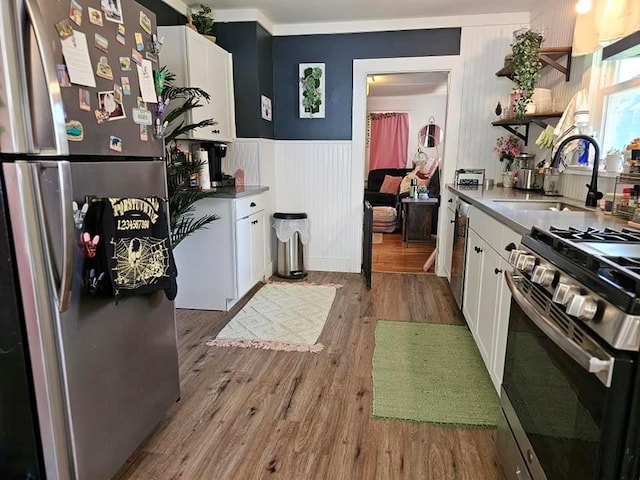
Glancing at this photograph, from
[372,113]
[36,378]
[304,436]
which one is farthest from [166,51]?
[372,113]

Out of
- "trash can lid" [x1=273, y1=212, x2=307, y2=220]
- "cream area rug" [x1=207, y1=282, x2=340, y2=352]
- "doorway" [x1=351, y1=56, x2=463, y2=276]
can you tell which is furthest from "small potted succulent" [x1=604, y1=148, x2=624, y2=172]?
"trash can lid" [x1=273, y1=212, x2=307, y2=220]

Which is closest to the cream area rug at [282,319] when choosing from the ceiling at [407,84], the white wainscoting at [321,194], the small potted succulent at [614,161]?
the white wainscoting at [321,194]

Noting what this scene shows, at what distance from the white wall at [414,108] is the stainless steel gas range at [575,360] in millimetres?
7380

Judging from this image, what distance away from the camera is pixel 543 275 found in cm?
116

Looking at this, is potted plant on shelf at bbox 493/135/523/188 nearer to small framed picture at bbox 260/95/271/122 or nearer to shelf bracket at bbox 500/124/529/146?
shelf bracket at bbox 500/124/529/146

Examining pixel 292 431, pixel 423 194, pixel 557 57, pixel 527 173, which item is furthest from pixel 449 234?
pixel 292 431

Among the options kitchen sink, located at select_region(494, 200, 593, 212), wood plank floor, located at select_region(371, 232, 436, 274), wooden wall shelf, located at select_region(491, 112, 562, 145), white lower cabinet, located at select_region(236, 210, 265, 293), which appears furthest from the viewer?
wood plank floor, located at select_region(371, 232, 436, 274)

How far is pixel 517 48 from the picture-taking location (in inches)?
120

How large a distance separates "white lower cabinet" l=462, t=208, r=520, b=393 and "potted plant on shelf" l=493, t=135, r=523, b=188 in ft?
4.12

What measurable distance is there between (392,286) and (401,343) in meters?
1.24

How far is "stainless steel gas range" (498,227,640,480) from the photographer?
834 mm

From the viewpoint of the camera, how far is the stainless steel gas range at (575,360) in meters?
0.83

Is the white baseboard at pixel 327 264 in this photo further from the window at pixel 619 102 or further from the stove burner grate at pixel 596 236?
the stove burner grate at pixel 596 236

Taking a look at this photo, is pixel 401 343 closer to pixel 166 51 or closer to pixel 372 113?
pixel 166 51
